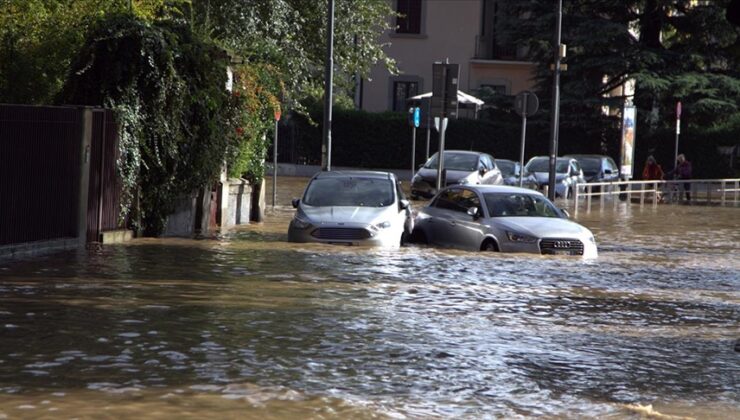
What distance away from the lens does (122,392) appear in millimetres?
9352

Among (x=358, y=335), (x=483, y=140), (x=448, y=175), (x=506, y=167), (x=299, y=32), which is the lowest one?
(x=358, y=335)

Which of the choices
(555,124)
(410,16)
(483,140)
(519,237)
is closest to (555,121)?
(555,124)

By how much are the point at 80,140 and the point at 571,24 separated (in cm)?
3672

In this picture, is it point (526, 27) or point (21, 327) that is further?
point (526, 27)

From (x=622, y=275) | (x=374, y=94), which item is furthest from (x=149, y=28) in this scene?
(x=374, y=94)

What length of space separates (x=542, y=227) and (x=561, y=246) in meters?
0.50

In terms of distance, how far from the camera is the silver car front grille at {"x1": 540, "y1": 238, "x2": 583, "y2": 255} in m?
21.7

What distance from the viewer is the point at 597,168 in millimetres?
48469

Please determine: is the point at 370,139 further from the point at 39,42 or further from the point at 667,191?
the point at 39,42

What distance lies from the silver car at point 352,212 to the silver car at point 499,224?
57 centimetres

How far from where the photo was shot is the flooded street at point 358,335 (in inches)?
372

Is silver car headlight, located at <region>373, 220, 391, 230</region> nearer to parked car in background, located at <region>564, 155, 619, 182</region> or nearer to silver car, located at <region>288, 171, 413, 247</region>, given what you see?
silver car, located at <region>288, 171, 413, 247</region>

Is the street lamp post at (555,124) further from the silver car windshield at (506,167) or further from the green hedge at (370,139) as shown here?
the green hedge at (370,139)

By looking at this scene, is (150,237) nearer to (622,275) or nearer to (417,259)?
(417,259)
